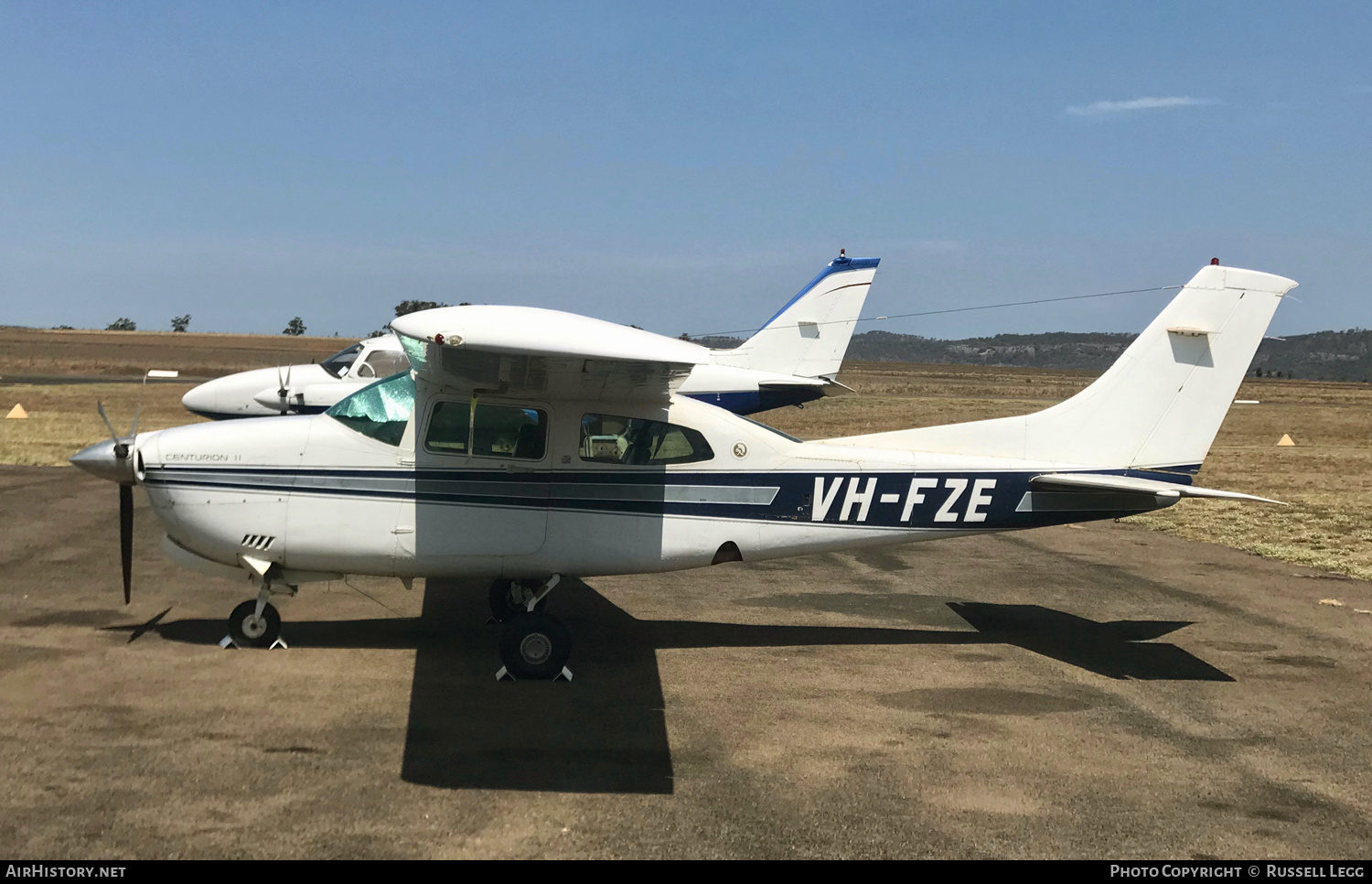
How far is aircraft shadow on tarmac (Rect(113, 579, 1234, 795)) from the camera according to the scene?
6.07m

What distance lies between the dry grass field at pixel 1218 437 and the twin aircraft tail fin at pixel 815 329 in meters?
7.89

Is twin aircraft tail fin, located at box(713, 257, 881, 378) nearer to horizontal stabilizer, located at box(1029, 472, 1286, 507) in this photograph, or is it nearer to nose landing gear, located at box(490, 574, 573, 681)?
horizontal stabilizer, located at box(1029, 472, 1286, 507)

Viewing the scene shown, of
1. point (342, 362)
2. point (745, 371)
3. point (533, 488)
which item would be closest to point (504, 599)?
point (533, 488)

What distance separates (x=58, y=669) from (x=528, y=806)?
13.6 feet

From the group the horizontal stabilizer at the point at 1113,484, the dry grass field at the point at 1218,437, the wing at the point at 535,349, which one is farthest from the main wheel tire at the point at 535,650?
the dry grass field at the point at 1218,437

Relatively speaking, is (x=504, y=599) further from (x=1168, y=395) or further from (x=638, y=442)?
(x=1168, y=395)

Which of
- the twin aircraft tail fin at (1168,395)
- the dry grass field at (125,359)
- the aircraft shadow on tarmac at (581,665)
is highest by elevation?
the twin aircraft tail fin at (1168,395)

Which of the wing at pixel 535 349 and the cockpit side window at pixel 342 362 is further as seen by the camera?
the cockpit side window at pixel 342 362

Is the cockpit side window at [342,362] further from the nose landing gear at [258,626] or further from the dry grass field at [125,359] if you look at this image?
the dry grass field at [125,359]

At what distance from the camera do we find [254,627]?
26.6 ft

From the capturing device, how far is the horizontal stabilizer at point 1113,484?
8453 mm

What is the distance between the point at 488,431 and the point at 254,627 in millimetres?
2448

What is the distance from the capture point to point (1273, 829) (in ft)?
17.9

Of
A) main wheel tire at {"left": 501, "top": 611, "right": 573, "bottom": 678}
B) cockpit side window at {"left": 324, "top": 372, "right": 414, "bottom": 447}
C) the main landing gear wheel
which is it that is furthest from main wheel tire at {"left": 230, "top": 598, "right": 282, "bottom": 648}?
main wheel tire at {"left": 501, "top": 611, "right": 573, "bottom": 678}
